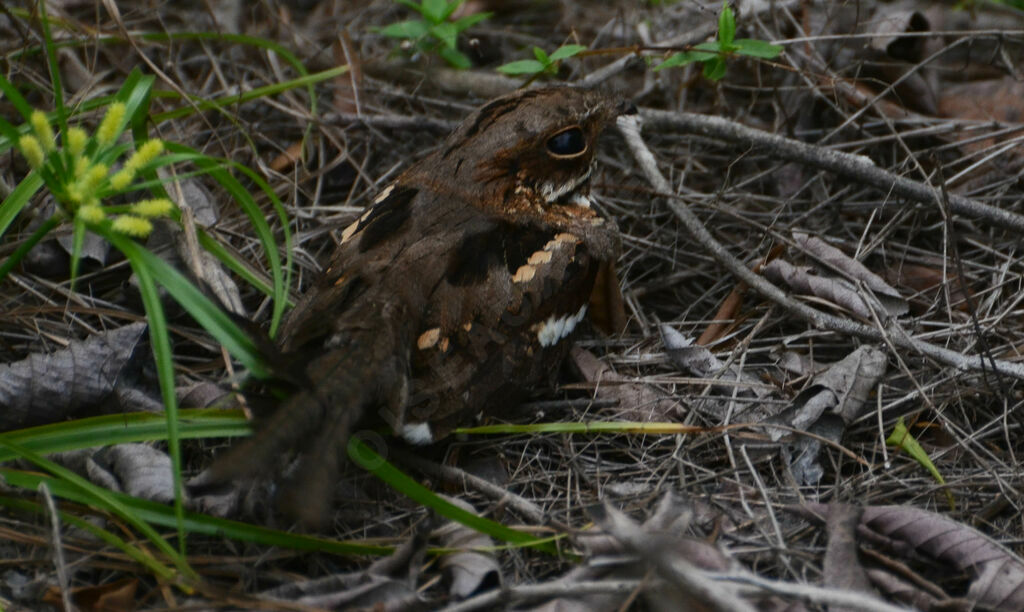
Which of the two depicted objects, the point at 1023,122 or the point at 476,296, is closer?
the point at 476,296

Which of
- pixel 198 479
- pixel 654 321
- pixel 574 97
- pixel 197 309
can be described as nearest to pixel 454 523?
pixel 198 479

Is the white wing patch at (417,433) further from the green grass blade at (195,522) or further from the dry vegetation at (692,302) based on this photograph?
the green grass blade at (195,522)

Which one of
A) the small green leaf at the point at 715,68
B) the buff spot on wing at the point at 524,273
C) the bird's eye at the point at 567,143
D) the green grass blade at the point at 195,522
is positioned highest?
the small green leaf at the point at 715,68

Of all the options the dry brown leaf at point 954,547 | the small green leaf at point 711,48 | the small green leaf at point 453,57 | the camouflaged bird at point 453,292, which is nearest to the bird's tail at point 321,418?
the camouflaged bird at point 453,292

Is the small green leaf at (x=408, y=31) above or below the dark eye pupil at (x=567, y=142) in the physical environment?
above

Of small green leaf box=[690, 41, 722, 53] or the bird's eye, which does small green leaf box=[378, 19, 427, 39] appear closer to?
the bird's eye

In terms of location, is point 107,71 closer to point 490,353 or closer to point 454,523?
point 490,353

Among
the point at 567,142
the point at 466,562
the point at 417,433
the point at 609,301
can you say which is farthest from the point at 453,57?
the point at 466,562
